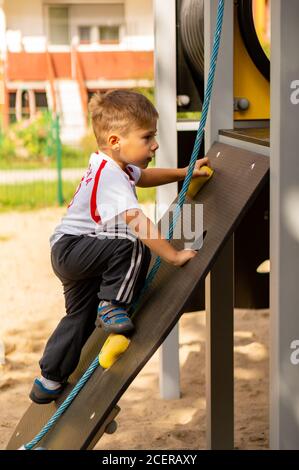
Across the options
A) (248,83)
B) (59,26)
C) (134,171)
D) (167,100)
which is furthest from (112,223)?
(59,26)

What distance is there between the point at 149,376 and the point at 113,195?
2.03 meters

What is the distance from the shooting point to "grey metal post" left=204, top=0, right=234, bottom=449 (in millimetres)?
2990

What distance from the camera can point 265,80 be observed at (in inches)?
136

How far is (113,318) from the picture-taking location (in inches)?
100

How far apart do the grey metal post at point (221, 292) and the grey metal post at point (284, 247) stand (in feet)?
2.27

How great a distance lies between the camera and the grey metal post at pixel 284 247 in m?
2.25

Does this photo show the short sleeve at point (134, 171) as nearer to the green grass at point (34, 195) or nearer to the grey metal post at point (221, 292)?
the grey metal post at point (221, 292)

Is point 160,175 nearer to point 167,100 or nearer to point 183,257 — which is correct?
point 183,257

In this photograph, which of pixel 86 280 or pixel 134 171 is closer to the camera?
pixel 86 280

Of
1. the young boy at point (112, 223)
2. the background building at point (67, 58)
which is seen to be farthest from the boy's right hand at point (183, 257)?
the background building at point (67, 58)
